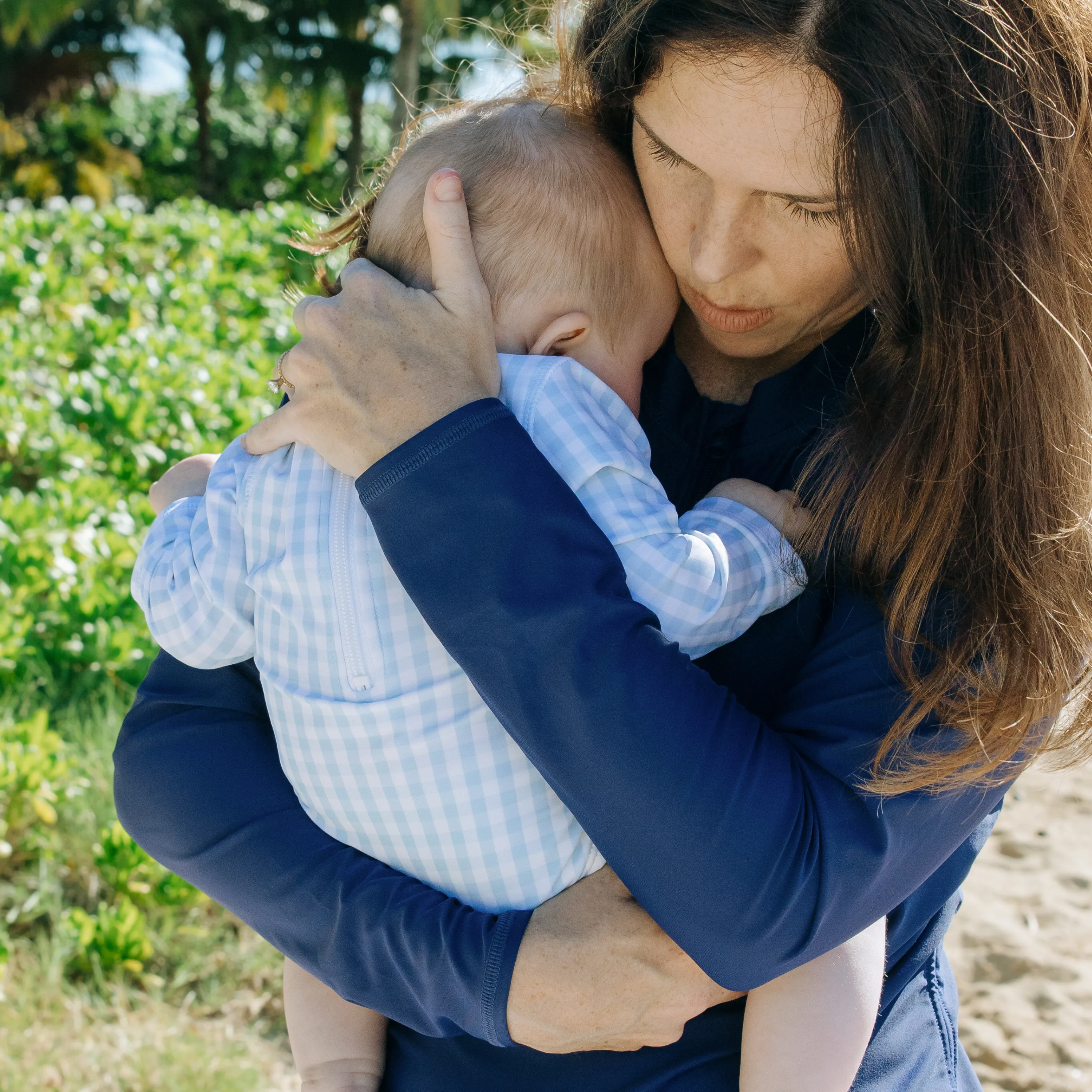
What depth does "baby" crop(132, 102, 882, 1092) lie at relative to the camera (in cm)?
129

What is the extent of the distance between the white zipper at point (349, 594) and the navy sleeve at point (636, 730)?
4.9 inches

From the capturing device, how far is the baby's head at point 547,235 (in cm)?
145

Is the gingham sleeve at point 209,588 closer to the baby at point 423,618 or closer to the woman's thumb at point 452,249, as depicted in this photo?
the baby at point 423,618

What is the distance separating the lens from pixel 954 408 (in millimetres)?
1225

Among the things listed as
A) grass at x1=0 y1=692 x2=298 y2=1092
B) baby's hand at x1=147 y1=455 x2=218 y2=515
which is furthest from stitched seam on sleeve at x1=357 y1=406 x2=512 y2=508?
grass at x1=0 y1=692 x2=298 y2=1092

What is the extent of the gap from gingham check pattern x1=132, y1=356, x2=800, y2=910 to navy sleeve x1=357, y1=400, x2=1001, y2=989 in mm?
117

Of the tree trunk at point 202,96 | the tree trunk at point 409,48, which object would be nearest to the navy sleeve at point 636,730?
the tree trunk at point 409,48

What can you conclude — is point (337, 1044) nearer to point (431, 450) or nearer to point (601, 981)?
point (601, 981)

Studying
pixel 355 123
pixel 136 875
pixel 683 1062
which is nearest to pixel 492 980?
pixel 683 1062

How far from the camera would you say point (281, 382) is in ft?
4.98

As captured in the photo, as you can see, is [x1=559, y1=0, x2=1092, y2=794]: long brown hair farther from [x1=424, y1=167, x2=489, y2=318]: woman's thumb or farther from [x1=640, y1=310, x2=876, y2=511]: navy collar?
[x1=424, y1=167, x2=489, y2=318]: woman's thumb

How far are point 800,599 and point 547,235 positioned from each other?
581 mm

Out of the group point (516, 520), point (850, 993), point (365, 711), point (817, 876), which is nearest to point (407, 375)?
point (516, 520)

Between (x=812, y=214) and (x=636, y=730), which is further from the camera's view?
(x=812, y=214)
